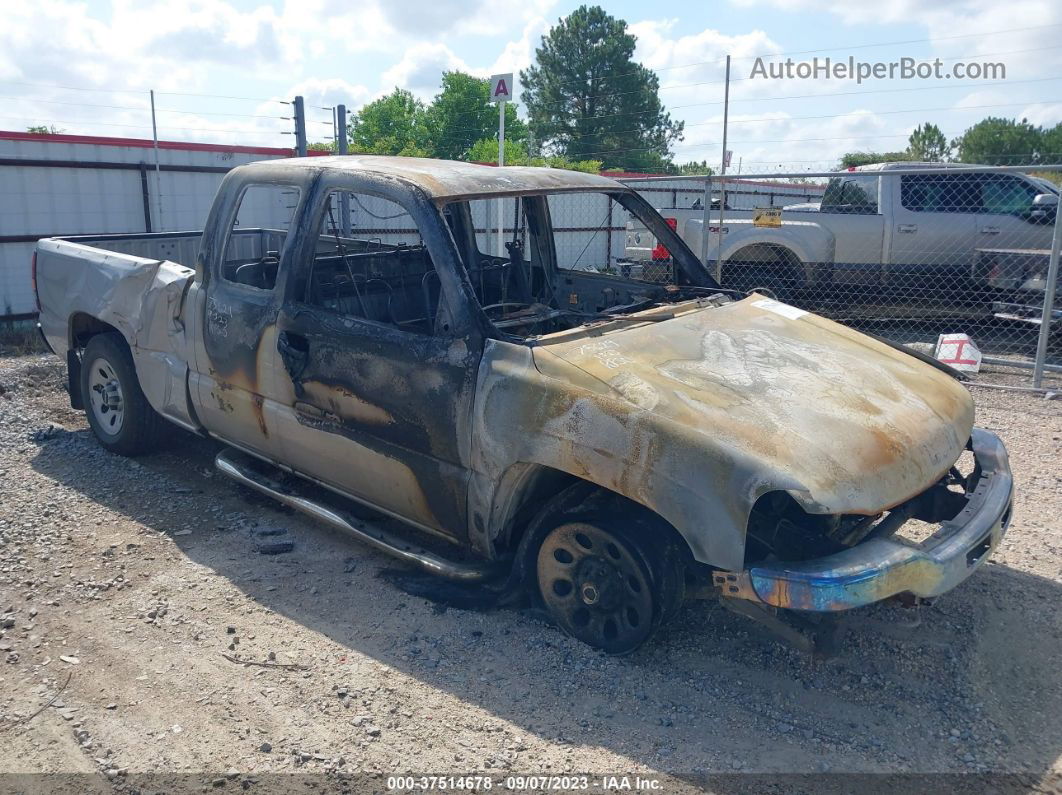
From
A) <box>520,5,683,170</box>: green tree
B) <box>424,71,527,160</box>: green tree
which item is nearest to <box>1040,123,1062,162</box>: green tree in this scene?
<box>520,5,683,170</box>: green tree

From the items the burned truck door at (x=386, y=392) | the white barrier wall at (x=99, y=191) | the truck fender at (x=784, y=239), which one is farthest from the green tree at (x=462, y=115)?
the burned truck door at (x=386, y=392)

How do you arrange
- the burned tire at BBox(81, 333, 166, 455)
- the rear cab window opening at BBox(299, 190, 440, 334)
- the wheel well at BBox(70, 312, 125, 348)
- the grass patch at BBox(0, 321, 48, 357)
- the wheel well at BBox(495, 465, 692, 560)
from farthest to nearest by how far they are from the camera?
the grass patch at BBox(0, 321, 48, 357) < the wheel well at BBox(70, 312, 125, 348) < the burned tire at BBox(81, 333, 166, 455) < the rear cab window opening at BBox(299, 190, 440, 334) < the wheel well at BBox(495, 465, 692, 560)

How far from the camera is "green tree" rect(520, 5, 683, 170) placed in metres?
51.2

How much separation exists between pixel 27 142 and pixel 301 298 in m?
8.24

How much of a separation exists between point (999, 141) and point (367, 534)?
51.5 metres

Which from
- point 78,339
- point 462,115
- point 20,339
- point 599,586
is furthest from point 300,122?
point 462,115

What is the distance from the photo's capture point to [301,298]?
14.0 feet

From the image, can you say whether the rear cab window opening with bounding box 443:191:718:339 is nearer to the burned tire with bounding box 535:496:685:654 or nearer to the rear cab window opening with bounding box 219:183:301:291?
the rear cab window opening with bounding box 219:183:301:291

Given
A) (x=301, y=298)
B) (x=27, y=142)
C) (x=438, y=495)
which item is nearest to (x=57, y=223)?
(x=27, y=142)

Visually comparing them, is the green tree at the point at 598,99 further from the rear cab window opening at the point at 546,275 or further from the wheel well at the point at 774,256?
the rear cab window opening at the point at 546,275

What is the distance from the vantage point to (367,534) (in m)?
4.10

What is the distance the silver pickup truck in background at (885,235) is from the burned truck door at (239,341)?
19.3 ft

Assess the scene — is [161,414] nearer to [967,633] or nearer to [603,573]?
[603,573]

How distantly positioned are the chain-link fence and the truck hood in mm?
5697
